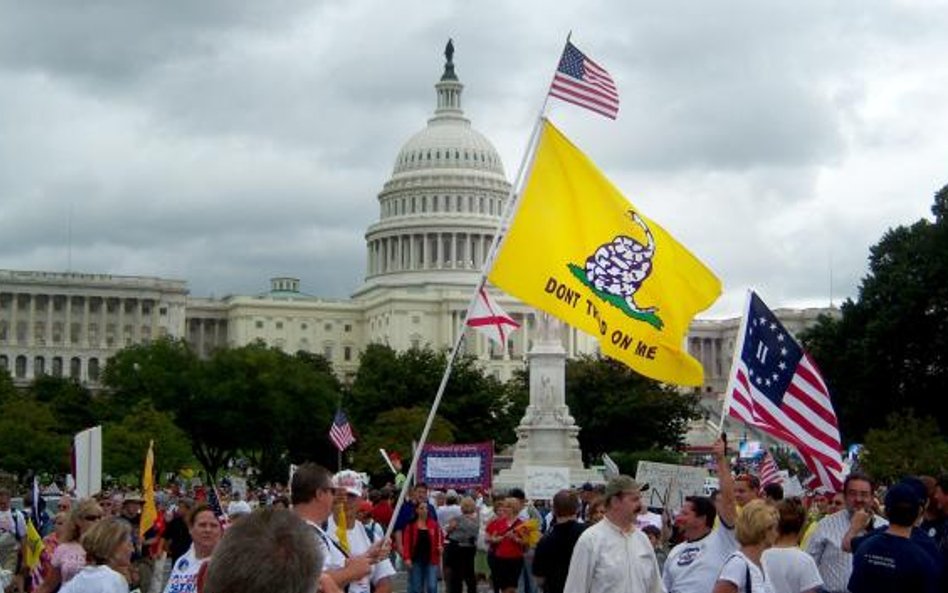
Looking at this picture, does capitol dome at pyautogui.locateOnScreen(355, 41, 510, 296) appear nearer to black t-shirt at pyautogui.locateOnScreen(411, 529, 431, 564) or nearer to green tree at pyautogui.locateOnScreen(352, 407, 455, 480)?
green tree at pyautogui.locateOnScreen(352, 407, 455, 480)

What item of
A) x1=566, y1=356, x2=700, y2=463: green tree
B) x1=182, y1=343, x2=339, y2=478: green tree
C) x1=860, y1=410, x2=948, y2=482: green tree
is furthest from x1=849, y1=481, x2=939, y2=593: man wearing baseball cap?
x1=566, y1=356, x2=700, y2=463: green tree

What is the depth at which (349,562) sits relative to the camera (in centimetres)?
704

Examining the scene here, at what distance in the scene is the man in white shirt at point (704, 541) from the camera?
887cm

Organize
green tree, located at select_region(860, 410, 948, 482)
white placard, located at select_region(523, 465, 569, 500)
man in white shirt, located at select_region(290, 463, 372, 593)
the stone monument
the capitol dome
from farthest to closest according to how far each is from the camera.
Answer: the capitol dome → the stone monument → green tree, located at select_region(860, 410, 948, 482) → white placard, located at select_region(523, 465, 569, 500) → man in white shirt, located at select_region(290, 463, 372, 593)

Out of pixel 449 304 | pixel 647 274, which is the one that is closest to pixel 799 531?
pixel 647 274

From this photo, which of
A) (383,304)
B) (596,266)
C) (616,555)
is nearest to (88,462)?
(596,266)

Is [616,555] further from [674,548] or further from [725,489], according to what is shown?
[674,548]

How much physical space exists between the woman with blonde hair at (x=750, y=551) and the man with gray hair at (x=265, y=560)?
157 inches

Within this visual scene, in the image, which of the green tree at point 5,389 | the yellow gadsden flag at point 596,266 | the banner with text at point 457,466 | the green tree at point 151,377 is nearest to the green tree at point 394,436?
the green tree at point 151,377

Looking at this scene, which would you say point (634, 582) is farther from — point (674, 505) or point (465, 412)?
point (465, 412)

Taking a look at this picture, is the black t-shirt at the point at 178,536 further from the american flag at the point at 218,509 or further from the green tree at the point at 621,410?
the green tree at the point at 621,410

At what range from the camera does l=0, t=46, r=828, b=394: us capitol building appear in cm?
14388

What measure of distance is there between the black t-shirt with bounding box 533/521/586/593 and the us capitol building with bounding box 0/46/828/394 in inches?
4693

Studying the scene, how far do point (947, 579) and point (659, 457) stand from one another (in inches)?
2492
